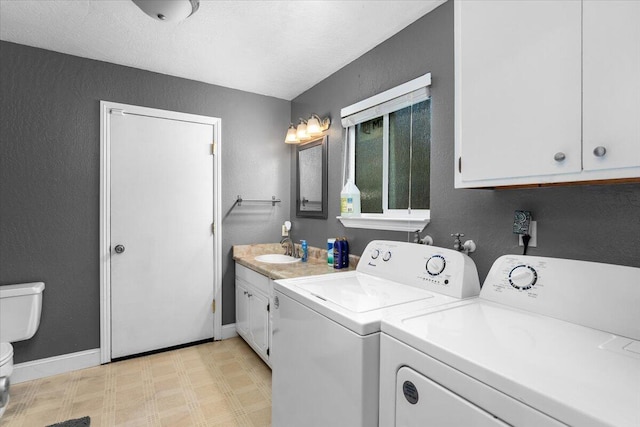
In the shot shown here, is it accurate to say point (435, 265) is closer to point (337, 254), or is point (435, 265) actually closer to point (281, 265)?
point (337, 254)

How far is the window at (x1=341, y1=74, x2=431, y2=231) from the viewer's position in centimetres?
190

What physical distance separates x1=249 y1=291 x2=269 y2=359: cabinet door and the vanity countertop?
0.22 meters

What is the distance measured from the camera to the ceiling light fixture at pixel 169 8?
1644 millimetres

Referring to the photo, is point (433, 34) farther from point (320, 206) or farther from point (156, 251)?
point (156, 251)

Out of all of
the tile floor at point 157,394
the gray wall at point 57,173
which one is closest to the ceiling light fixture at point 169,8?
the gray wall at point 57,173

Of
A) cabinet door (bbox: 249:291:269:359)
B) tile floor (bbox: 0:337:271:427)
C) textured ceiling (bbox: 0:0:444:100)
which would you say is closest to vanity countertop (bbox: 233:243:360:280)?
cabinet door (bbox: 249:291:269:359)

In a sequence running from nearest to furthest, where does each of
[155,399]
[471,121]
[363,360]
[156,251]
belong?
[363,360] < [471,121] < [155,399] < [156,251]

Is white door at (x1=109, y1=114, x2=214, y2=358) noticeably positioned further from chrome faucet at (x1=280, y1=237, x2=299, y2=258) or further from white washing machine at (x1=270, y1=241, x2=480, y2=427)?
white washing machine at (x1=270, y1=241, x2=480, y2=427)

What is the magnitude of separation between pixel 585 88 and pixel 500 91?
0.26 metres

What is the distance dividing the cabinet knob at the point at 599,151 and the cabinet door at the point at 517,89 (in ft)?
0.13

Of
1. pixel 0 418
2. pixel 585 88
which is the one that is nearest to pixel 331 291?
pixel 585 88

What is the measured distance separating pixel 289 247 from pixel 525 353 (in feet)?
7.92

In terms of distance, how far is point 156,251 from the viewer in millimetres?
2662

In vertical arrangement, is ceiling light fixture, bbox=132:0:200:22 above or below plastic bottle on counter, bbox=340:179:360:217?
above
